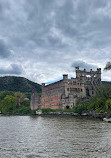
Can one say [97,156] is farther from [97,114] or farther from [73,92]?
[73,92]

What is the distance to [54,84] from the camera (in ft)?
413

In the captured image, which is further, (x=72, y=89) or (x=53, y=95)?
(x=53, y=95)

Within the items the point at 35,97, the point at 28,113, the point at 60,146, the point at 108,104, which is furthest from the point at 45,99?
the point at 60,146

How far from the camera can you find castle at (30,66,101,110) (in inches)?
4264

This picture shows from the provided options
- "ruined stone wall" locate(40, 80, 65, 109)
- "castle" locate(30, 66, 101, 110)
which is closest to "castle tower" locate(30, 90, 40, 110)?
"castle" locate(30, 66, 101, 110)

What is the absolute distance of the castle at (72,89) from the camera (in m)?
108

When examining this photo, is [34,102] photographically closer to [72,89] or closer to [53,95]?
[53,95]

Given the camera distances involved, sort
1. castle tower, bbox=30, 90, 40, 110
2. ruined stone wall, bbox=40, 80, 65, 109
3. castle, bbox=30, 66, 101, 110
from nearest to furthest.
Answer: castle, bbox=30, 66, 101, 110, ruined stone wall, bbox=40, 80, 65, 109, castle tower, bbox=30, 90, 40, 110

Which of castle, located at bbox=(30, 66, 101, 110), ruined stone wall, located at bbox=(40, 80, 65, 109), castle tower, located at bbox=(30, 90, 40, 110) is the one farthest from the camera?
castle tower, located at bbox=(30, 90, 40, 110)

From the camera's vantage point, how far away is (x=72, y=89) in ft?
370

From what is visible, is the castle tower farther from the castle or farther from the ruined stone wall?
the ruined stone wall

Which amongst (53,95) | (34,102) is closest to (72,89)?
(53,95)

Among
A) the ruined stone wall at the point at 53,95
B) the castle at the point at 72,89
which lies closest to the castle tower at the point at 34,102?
the castle at the point at 72,89

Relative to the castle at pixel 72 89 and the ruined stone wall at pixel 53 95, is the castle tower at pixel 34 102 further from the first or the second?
the ruined stone wall at pixel 53 95
